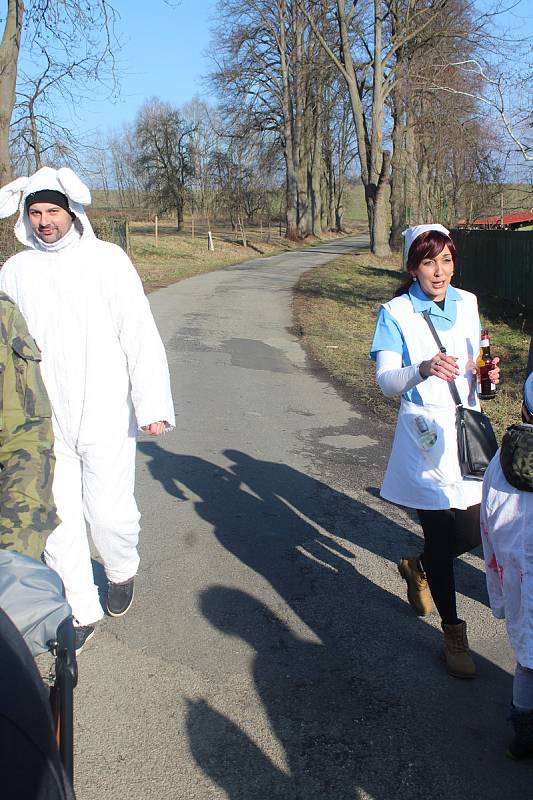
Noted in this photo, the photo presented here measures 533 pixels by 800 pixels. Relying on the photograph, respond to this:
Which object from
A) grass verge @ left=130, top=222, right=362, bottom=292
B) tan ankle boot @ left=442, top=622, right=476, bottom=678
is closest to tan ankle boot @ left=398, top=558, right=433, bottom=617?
tan ankle boot @ left=442, top=622, right=476, bottom=678

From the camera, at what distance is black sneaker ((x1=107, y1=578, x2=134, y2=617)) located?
12.3 ft

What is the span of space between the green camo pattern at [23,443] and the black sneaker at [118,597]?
165cm

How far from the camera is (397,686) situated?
Result: 10.7 ft

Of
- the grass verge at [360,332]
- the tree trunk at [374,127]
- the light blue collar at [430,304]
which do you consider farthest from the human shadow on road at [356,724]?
the tree trunk at [374,127]

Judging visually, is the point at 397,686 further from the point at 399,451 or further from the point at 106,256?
the point at 106,256

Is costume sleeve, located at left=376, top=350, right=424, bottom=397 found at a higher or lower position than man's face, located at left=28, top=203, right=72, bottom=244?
lower

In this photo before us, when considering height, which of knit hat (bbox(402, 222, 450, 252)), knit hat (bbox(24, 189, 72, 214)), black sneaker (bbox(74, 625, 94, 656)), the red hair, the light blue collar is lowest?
black sneaker (bbox(74, 625, 94, 656))

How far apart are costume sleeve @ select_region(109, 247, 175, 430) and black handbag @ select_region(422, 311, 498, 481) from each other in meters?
1.24

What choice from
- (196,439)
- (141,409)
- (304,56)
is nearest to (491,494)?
(141,409)

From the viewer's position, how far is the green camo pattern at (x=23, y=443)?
82.0 inches

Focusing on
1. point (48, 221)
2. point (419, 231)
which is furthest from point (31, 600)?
point (419, 231)

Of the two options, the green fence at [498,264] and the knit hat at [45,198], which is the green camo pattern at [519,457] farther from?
the green fence at [498,264]

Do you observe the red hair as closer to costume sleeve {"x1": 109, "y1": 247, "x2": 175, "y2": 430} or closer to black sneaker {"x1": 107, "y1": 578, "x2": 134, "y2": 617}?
costume sleeve {"x1": 109, "y1": 247, "x2": 175, "y2": 430}

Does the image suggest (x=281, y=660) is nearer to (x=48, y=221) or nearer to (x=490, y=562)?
(x=490, y=562)
